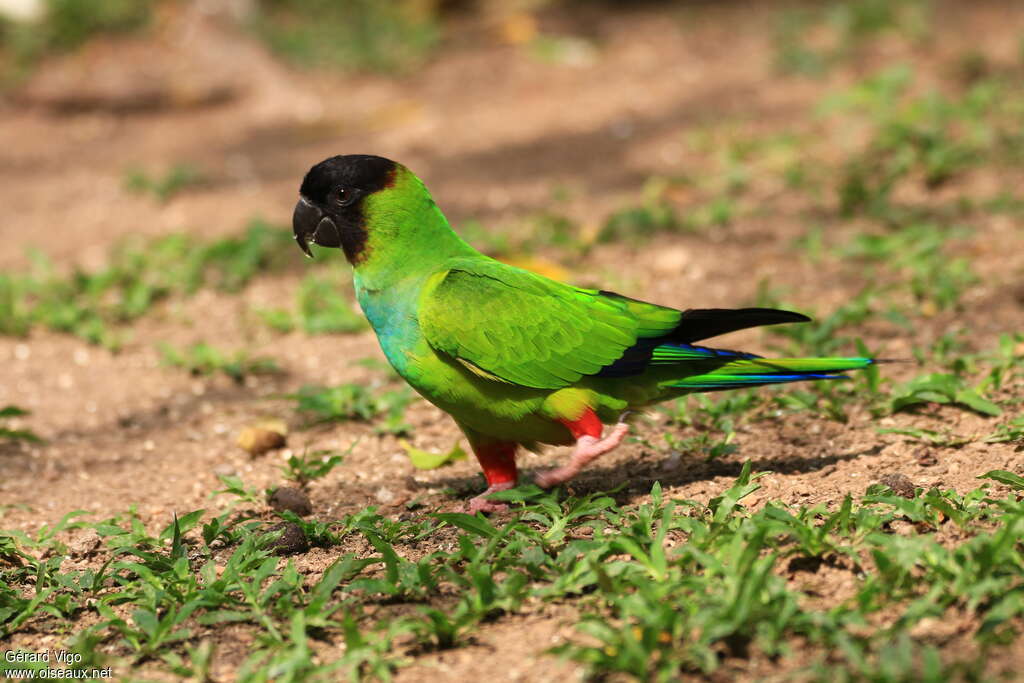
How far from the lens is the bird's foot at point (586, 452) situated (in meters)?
3.39

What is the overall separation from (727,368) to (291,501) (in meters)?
1.53

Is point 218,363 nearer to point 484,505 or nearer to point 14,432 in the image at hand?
point 14,432

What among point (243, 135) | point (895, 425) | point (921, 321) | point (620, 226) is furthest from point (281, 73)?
point (895, 425)

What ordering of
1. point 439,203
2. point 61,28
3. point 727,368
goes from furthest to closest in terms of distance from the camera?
point 61,28 → point 439,203 → point 727,368

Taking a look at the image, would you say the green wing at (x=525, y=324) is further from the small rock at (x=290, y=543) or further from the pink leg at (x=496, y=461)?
the small rock at (x=290, y=543)

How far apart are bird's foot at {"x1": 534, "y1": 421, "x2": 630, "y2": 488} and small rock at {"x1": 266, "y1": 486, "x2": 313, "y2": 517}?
825 mm

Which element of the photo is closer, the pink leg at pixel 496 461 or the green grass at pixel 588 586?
the green grass at pixel 588 586

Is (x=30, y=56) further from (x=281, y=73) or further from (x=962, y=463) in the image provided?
(x=962, y=463)

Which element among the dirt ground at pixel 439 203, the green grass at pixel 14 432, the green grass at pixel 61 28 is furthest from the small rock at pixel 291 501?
the green grass at pixel 61 28

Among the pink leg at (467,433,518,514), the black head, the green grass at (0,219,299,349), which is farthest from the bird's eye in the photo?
the green grass at (0,219,299,349)

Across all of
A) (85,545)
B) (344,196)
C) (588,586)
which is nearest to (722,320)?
(588,586)

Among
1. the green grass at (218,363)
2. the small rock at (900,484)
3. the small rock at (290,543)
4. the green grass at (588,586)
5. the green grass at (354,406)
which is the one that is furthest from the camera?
the green grass at (218,363)

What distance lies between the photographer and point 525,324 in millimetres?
3348

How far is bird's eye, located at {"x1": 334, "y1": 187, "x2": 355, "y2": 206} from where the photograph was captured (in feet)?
11.6
